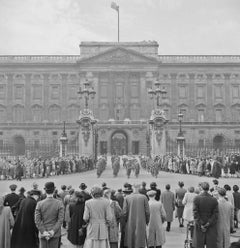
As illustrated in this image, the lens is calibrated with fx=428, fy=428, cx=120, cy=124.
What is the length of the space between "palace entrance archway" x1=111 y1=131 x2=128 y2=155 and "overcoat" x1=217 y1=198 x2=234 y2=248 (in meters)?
56.4

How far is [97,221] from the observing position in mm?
8383

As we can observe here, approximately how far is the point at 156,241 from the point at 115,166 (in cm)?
1867

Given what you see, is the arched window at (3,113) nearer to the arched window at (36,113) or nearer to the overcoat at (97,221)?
the arched window at (36,113)

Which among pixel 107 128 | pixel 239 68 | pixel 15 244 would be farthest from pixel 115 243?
pixel 239 68

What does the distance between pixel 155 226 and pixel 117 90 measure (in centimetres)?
6212

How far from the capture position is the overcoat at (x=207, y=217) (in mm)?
9008

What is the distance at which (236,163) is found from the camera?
29531 mm

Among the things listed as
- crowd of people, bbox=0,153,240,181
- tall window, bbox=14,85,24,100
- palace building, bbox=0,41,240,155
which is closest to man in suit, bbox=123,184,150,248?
crowd of people, bbox=0,153,240,181

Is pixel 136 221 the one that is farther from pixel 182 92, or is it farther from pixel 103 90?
pixel 182 92

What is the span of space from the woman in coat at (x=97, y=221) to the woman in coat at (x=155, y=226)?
1416 millimetres

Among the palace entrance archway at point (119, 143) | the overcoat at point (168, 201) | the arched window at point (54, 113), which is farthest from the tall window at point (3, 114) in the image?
the overcoat at point (168, 201)

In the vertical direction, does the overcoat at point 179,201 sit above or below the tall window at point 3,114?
below

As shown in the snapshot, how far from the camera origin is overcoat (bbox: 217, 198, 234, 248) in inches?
358

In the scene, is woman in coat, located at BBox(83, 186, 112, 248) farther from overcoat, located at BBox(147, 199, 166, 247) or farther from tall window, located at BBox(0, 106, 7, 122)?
tall window, located at BBox(0, 106, 7, 122)
